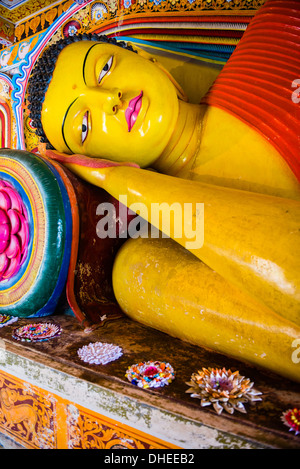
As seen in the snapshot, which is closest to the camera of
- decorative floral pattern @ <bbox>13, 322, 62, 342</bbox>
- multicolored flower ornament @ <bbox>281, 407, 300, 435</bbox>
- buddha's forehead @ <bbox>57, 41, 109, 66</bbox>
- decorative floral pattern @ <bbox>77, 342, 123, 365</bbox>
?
multicolored flower ornament @ <bbox>281, 407, 300, 435</bbox>

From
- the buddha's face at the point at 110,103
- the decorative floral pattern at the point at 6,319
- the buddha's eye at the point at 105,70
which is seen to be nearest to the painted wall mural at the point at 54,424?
the decorative floral pattern at the point at 6,319

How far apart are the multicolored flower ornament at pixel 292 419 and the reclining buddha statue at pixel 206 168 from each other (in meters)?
0.16

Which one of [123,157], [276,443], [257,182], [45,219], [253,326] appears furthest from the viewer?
[123,157]

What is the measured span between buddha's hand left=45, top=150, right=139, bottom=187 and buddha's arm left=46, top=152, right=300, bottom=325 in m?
0.19

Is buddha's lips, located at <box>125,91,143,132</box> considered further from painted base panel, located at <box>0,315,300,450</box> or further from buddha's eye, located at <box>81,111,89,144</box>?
painted base panel, located at <box>0,315,300,450</box>

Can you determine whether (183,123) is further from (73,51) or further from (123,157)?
(73,51)

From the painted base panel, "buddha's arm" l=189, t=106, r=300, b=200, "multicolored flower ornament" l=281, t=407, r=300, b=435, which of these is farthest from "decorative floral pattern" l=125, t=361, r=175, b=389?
"buddha's arm" l=189, t=106, r=300, b=200

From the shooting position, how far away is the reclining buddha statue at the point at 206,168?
2.80 ft

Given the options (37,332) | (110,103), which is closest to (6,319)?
(37,332)

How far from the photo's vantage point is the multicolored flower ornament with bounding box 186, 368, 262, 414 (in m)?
0.76

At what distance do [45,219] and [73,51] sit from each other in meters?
0.74

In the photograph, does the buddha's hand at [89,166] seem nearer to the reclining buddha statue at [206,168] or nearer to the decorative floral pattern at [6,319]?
the reclining buddha statue at [206,168]

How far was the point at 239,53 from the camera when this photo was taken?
4.41ft

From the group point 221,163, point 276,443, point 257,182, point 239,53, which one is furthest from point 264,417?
point 239,53
